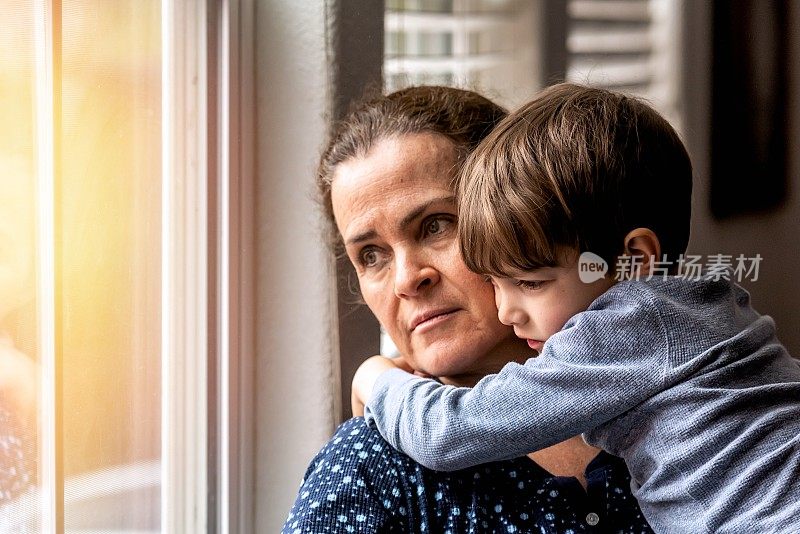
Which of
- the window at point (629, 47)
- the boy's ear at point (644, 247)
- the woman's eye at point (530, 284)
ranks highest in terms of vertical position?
the window at point (629, 47)

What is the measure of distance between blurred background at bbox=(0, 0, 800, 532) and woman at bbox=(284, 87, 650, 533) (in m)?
0.23

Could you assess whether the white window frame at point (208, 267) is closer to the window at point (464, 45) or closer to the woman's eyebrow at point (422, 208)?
the window at point (464, 45)

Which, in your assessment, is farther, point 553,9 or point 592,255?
point 553,9

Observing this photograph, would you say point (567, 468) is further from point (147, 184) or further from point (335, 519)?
point (147, 184)

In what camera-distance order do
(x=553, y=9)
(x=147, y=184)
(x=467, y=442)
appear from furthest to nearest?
(x=553, y=9)
(x=147, y=184)
(x=467, y=442)

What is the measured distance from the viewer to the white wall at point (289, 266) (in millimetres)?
1668

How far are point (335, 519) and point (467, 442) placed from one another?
223mm

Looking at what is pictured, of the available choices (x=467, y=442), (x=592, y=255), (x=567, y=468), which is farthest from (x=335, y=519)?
(x=592, y=255)

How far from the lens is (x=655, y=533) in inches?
42.2

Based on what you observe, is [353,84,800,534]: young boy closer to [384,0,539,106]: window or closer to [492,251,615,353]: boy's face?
[492,251,615,353]: boy's face

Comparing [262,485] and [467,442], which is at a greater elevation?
[467,442]

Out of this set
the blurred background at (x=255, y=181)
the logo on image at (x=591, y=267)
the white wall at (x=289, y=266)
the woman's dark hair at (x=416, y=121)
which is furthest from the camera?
the white wall at (x=289, y=266)
